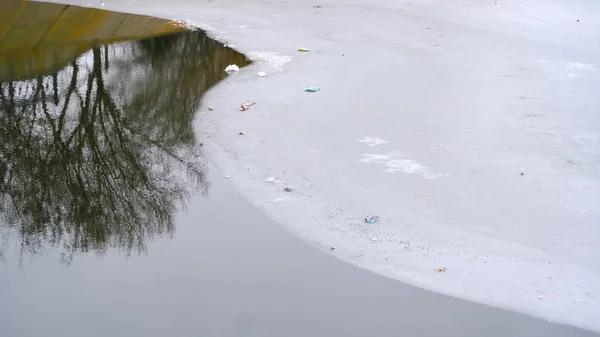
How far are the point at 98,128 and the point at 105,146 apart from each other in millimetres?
403

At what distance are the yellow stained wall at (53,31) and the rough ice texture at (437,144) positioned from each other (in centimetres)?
97

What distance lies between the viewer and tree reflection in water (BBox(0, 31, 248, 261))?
520cm

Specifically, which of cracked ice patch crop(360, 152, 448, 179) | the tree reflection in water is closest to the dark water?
the tree reflection in water

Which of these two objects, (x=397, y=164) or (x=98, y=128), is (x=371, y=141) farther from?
(x=98, y=128)

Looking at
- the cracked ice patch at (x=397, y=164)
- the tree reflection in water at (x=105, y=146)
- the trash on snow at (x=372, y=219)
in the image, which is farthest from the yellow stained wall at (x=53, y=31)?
the trash on snow at (x=372, y=219)

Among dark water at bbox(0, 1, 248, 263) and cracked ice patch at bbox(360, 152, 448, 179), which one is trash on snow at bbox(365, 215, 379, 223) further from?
dark water at bbox(0, 1, 248, 263)

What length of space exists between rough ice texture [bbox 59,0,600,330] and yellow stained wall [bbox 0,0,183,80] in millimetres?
969

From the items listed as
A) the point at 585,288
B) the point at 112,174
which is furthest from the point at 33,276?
the point at 585,288

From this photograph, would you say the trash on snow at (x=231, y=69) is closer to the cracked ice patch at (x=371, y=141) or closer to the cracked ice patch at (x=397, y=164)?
the cracked ice patch at (x=371, y=141)

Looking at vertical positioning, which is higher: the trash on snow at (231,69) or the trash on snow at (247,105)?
the trash on snow at (231,69)

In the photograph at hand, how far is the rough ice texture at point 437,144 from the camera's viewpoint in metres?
4.45

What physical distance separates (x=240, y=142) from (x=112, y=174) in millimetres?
1106

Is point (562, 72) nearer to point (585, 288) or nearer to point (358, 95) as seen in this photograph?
point (358, 95)

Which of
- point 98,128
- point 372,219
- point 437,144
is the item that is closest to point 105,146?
point 98,128
